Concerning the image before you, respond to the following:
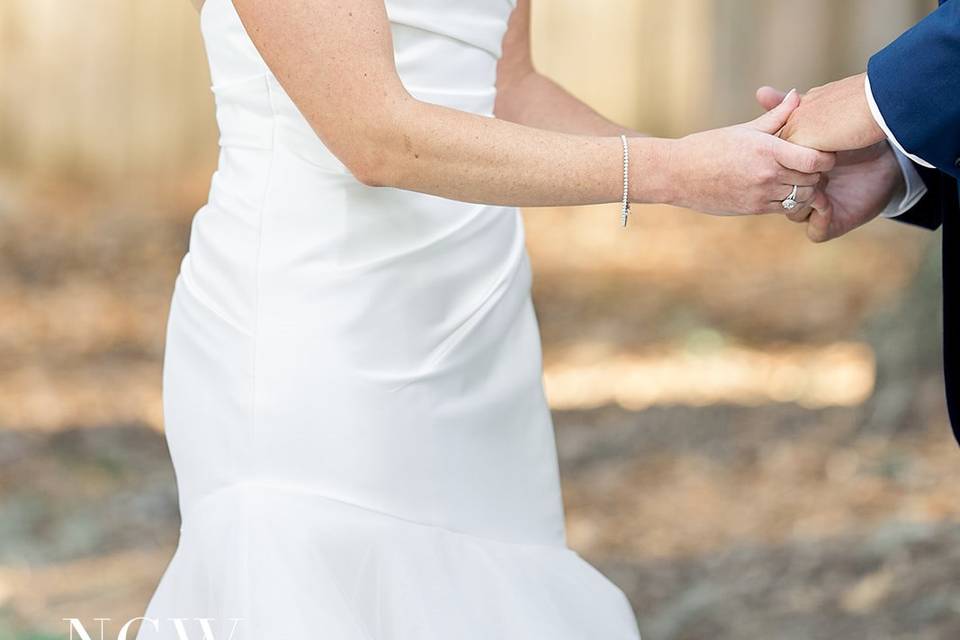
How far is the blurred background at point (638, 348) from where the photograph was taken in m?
4.21

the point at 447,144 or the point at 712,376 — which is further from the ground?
the point at 447,144

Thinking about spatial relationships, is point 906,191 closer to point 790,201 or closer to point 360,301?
point 790,201

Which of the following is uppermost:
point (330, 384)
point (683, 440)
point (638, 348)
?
point (330, 384)

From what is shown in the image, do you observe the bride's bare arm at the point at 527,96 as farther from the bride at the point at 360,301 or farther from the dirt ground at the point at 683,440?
the dirt ground at the point at 683,440

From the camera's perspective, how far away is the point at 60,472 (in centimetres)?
520

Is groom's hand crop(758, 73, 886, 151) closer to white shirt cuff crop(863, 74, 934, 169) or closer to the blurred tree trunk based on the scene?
white shirt cuff crop(863, 74, 934, 169)

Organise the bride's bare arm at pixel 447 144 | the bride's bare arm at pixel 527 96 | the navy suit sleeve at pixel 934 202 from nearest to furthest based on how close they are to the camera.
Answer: the bride's bare arm at pixel 447 144
the navy suit sleeve at pixel 934 202
the bride's bare arm at pixel 527 96

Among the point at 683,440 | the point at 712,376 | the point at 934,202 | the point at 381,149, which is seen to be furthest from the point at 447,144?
the point at 712,376

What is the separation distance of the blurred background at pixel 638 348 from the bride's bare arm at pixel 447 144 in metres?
2.10

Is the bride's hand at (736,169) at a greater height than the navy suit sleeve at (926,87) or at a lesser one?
lesser

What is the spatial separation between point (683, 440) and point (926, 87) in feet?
11.1

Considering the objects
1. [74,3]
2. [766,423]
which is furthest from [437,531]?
[74,3]

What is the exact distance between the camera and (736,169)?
2.03m

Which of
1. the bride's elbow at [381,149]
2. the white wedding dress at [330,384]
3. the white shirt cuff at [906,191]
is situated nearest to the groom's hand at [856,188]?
the white shirt cuff at [906,191]
